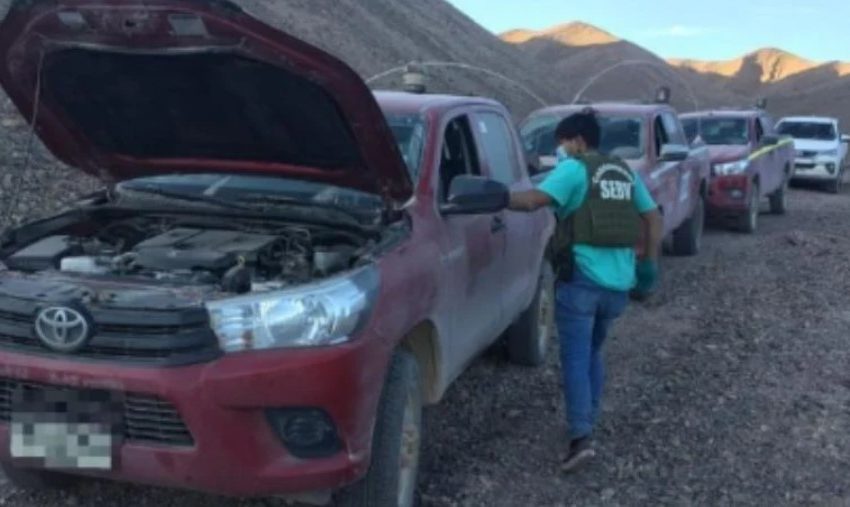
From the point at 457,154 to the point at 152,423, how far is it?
2468 mm

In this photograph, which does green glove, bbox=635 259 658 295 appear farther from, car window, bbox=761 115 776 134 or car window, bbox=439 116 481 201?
car window, bbox=761 115 776 134

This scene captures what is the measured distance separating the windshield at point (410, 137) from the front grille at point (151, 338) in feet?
5.08

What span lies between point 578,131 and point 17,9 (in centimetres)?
250

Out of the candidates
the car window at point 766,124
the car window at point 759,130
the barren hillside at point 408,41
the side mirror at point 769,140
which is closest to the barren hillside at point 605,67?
the barren hillside at point 408,41

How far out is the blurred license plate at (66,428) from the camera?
12.0ft

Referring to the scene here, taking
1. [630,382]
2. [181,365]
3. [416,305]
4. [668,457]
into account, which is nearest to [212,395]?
[181,365]

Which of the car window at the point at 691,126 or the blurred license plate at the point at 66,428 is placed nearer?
the blurred license plate at the point at 66,428

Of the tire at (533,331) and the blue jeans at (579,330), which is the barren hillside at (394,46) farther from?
the blue jeans at (579,330)

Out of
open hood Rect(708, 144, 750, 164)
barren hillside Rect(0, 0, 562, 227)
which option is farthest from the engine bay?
open hood Rect(708, 144, 750, 164)

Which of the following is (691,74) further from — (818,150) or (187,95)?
(187,95)

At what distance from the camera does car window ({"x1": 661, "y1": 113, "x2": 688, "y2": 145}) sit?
1105cm

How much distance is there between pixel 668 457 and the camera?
17.7 ft

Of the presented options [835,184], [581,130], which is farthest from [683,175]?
[835,184]

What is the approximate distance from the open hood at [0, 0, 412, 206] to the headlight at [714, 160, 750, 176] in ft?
32.9
